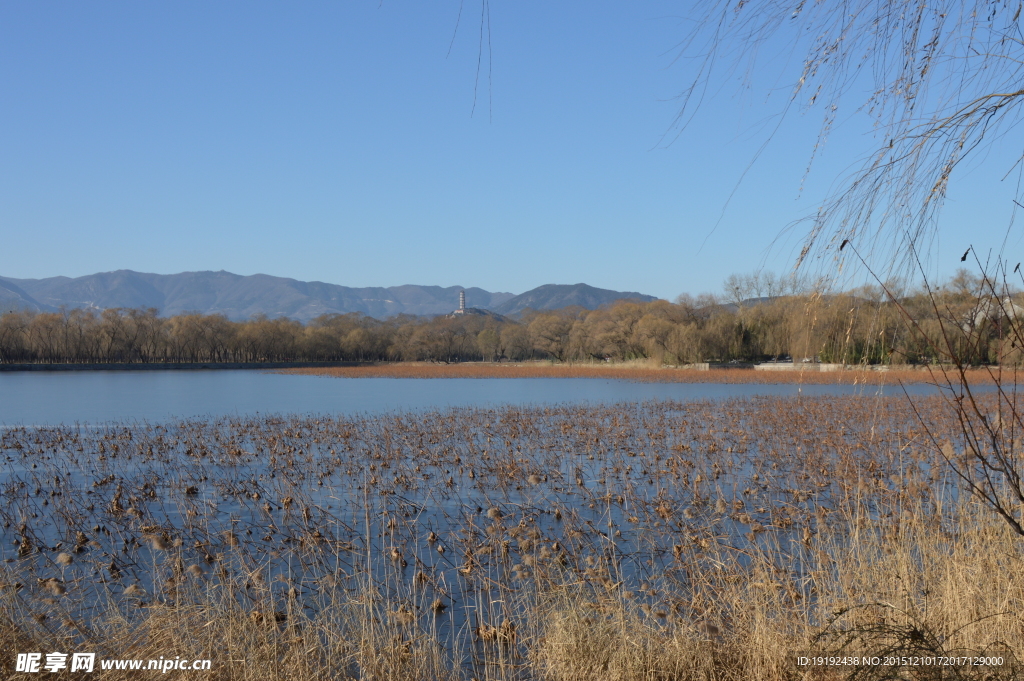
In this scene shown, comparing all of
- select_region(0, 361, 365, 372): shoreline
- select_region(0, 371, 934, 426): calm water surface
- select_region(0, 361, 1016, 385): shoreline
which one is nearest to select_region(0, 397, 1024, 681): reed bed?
select_region(0, 371, 934, 426): calm water surface

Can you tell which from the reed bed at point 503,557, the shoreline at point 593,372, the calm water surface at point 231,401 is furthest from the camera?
the shoreline at point 593,372

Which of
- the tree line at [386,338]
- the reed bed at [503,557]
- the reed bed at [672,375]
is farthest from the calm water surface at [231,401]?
the tree line at [386,338]

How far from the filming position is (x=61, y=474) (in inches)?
400

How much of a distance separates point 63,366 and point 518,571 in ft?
217

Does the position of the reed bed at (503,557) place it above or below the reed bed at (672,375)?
below

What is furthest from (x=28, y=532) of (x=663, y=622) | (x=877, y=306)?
(x=877, y=306)

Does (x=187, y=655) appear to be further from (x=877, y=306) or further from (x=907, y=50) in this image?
(x=907, y=50)

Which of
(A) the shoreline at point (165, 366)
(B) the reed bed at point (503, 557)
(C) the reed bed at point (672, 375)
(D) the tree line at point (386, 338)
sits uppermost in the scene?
(D) the tree line at point (386, 338)

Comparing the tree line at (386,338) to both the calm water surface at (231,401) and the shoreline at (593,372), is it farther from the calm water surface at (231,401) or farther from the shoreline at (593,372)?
the calm water surface at (231,401)

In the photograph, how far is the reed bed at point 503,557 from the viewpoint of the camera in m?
3.53

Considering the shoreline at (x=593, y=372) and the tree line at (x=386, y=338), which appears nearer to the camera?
the shoreline at (x=593, y=372)

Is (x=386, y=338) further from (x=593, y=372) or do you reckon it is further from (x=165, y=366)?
(x=593, y=372)

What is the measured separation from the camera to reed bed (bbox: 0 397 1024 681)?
3.53 metres

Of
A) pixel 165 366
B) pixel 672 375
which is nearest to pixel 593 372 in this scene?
pixel 672 375
